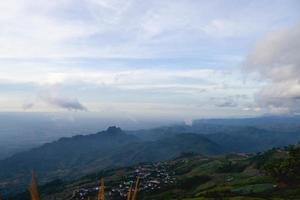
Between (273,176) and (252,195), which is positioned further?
(273,176)

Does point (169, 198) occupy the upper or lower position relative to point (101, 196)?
lower

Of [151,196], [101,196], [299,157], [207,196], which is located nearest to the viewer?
[101,196]

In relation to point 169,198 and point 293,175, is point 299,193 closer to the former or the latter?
point 293,175

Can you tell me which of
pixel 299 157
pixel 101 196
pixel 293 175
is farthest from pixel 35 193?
pixel 299 157

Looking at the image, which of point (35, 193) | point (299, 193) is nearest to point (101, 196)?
point (35, 193)

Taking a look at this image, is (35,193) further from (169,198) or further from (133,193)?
(169,198)

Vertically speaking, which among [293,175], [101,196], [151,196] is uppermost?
[101,196]

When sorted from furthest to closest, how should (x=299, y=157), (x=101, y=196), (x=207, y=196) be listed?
1. (x=299, y=157)
2. (x=207, y=196)
3. (x=101, y=196)

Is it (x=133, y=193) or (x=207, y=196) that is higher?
(x=133, y=193)

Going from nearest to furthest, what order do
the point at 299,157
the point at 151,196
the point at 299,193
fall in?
the point at 299,193, the point at 299,157, the point at 151,196
